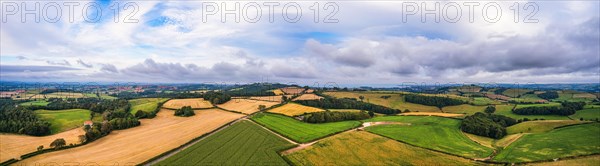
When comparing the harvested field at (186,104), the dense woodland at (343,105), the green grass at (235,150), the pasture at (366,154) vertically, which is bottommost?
the pasture at (366,154)

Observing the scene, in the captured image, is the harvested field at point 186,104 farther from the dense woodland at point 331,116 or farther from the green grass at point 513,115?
the green grass at point 513,115

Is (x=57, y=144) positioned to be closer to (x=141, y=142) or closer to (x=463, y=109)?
(x=141, y=142)

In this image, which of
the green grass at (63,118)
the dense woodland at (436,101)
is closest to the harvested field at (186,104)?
the green grass at (63,118)

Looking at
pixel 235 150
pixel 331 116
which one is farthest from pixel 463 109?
pixel 235 150

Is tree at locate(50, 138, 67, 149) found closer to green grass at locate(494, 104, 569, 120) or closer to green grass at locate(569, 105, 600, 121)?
green grass at locate(494, 104, 569, 120)

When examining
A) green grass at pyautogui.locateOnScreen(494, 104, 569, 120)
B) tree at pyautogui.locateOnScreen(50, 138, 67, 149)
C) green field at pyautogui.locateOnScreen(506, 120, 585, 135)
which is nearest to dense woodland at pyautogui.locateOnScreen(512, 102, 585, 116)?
green grass at pyautogui.locateOnScreen(494, 104, 569, 120)

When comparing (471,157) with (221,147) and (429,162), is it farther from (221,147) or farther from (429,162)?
(221,147)
